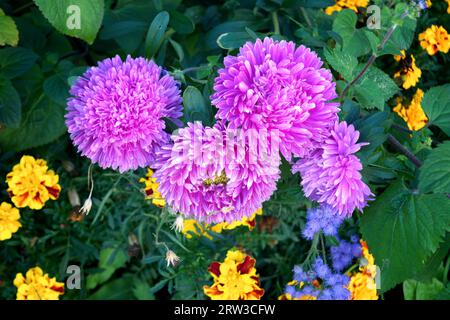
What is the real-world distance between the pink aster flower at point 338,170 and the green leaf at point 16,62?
0.79 m

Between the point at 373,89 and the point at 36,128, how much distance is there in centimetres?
89

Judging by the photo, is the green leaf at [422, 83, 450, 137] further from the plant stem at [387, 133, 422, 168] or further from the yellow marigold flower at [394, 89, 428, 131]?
the yellow marigold flower at [394, 89, 428, 131]

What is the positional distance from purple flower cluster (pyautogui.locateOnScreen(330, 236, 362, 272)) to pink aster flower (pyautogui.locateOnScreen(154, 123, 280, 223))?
472 millimetres

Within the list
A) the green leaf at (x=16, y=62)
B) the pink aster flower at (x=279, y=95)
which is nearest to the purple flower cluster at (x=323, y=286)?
the pink aster flower at (x=279, y=95)

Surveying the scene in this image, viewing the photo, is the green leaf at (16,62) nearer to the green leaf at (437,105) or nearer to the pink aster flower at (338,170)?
the pink aster flower at (338,170)

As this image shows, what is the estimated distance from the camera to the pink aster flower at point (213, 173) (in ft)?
2.54

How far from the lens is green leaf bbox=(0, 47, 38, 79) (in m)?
1.25

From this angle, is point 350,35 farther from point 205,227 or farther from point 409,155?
point 205,227

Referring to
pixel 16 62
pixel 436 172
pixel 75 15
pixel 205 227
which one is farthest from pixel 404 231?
pixel 16 62

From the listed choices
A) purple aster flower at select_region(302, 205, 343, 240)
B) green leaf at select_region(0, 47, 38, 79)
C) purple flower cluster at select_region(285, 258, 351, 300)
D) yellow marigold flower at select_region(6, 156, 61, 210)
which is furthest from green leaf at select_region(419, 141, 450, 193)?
green leaf at select_region(0, 47, 38, 79)

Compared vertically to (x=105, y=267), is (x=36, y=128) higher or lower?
higher

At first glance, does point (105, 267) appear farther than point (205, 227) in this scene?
Yes

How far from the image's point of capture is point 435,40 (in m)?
1.38

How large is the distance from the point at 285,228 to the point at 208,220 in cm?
59
